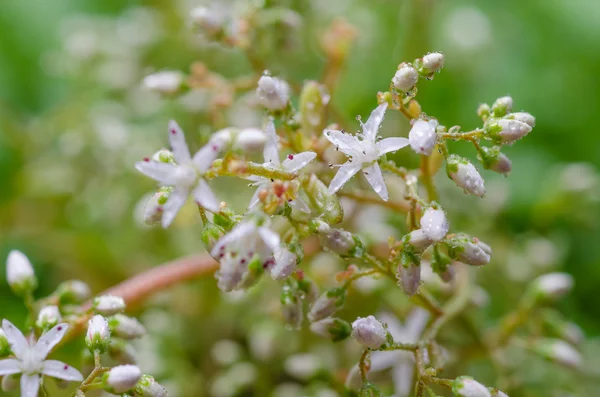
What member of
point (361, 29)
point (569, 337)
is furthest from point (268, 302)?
point (361, 29)

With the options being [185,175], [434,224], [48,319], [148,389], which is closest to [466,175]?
[434,224]

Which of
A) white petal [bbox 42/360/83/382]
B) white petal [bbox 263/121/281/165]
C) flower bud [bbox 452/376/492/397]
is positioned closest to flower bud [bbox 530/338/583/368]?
flower bud [bbox 452/376/492/397]

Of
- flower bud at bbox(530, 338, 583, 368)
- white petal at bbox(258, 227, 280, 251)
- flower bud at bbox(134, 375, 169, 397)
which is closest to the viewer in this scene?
white petal at bbox(258, 227, 280, 251)

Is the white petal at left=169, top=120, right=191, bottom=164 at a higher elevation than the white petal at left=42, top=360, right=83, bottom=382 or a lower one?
higher

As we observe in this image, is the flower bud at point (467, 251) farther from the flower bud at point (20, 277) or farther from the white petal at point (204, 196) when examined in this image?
the flower bud at point (20, 277)

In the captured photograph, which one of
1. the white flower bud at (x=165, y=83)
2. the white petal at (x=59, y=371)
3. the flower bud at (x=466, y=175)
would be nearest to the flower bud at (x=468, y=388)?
the flower bud at (x=466, y=175)

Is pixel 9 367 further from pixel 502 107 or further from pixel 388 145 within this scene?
pixel 502 107

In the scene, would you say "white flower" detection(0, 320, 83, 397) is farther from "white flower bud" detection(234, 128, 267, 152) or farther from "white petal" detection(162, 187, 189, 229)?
"white flower bud" detection(234, 128, 267, 152)
